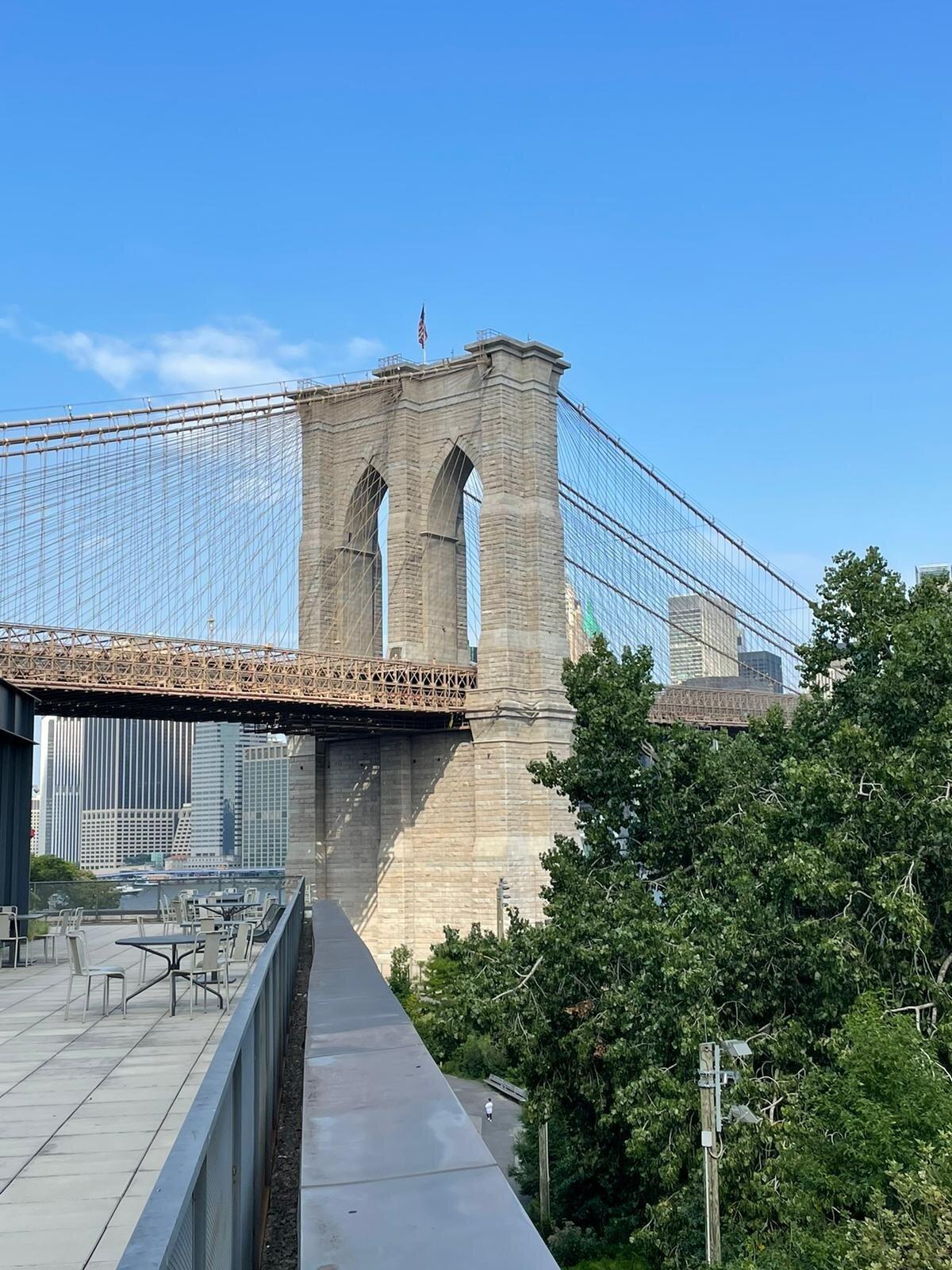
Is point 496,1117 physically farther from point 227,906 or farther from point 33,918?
point 33,918

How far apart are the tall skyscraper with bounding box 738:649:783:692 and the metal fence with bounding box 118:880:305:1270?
50749 mm

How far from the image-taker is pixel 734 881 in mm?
16609

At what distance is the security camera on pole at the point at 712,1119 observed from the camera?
13070 millimetres

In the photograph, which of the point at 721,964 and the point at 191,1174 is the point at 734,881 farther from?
the point at 191,1174

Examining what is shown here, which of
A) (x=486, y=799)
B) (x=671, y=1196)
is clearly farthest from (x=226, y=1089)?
(x=486, y=799)

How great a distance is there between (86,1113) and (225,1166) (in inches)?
149

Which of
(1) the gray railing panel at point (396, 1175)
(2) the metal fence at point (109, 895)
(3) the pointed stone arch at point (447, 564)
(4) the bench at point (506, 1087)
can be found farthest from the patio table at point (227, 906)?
(3) the pointed stone arch at point (447, 564)

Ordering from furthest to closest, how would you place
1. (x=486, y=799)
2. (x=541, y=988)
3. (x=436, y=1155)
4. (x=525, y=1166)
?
(x=486, y=799) → (x=525, y=1166) → (x=541, y=988) → (x=436, y=1155)

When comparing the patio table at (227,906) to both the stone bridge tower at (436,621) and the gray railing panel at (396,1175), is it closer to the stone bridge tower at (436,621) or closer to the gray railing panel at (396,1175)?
the gray railing panel at (396,1175)

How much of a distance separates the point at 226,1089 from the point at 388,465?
4083 cm

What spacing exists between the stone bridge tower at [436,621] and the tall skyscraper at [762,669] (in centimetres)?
1838

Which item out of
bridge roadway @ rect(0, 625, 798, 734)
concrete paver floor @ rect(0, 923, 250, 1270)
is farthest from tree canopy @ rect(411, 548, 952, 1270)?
bridge roadway @ rect(0, 625, 798, 734)

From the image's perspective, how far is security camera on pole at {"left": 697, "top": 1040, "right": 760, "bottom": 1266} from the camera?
42.9 feet

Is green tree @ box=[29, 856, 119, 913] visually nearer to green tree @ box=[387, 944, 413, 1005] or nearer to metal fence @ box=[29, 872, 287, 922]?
metal fence @ box=[29, 872, 287, 922]
